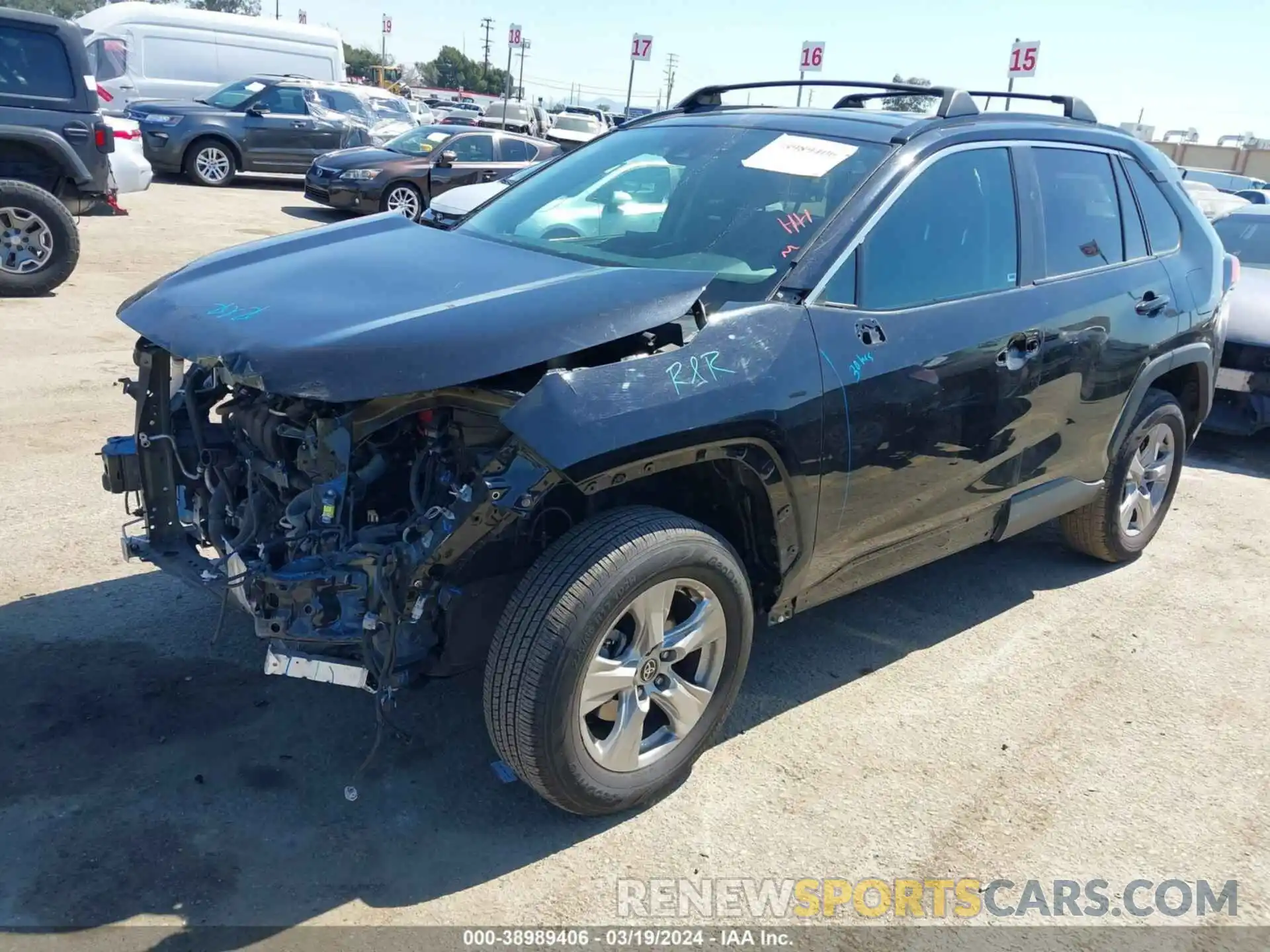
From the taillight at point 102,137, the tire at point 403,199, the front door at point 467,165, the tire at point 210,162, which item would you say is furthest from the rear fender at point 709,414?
the tire at point 210,162

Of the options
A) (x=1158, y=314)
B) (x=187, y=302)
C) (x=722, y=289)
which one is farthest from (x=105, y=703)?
(x=1158, y=314)

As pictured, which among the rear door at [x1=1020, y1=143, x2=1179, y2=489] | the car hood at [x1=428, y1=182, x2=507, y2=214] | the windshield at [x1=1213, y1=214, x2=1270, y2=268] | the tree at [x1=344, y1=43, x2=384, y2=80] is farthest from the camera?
the tree at [x1=344, y1=43, x2=384, y2=80]

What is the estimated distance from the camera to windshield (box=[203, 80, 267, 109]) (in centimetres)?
1767

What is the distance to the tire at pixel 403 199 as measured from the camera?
48.2 feet

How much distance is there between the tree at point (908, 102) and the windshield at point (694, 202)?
0.62 meters

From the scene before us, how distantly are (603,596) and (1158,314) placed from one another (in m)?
3.12

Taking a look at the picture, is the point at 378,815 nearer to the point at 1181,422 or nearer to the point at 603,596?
the point at 603,596

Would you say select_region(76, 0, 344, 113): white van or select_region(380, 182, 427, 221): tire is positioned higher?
select_region(76, 0, 344, 113): white van

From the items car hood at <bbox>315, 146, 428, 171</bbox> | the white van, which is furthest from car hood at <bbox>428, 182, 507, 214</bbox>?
the white van

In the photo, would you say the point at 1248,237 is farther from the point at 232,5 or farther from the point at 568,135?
the point at 232,5

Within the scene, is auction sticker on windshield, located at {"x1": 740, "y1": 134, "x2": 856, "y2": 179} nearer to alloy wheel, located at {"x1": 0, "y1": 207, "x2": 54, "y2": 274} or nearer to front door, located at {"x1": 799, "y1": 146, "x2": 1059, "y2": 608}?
front door, located at {"x1": 799, "y1": 146, "x2": 1059, "y2": 608}

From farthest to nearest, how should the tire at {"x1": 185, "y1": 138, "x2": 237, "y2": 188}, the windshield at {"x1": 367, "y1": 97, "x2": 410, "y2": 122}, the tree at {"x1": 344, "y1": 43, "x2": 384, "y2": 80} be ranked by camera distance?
the tree at {"x1": 344, "y1": 43, "x2": 384, "y2": 80}
the windshield at {"x1": 367, "y1": 97, "x2": 410, "y2": 122}
the tire at {"x1": 185, "y1": 138, "x2": 237, "y2": 188}

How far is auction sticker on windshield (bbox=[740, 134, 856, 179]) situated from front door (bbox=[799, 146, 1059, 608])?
289mm

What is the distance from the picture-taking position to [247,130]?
57.3 ft
